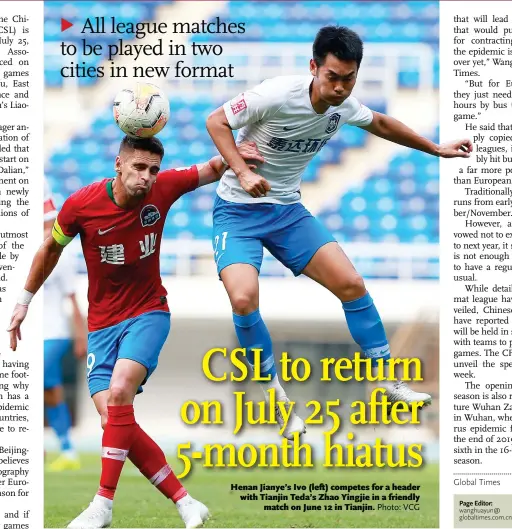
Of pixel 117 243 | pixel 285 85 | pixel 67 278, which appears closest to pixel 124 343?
pixel 117 243

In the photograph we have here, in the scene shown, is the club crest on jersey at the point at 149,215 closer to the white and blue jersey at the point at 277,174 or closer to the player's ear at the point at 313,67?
the white and blue jersey at the point at 277,174

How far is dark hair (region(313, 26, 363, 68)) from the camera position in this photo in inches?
253

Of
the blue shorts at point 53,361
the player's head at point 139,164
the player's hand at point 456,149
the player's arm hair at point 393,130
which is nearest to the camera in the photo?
the player's head at point 139,164

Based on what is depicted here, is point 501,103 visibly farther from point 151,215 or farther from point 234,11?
point 234,11

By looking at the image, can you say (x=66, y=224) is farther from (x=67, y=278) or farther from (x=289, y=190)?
(x=67, y=278)

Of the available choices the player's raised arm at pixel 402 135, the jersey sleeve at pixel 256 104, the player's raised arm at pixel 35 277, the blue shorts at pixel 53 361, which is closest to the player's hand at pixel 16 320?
the player's raised arm at pixel 35 277

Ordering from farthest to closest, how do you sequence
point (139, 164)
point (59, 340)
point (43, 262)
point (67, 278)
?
1. point (59, 340)
2. point (67, 278)
3. point (43, 262)
4. point (139, 164)

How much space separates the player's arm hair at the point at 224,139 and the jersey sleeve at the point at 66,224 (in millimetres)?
997

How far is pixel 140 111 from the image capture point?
6.66 meters

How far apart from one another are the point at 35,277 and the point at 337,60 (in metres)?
2.38

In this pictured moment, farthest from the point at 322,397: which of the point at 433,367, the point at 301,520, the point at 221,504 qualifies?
the point at 301,520

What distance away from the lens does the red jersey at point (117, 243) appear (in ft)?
21.9

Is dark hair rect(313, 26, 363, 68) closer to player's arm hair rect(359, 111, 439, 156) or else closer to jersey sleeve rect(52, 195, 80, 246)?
→ player's arm hair rect(359, 111, 439, 156)

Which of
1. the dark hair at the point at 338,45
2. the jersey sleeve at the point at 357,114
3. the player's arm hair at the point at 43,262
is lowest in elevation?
the player's arm hair at the point at 43,262
